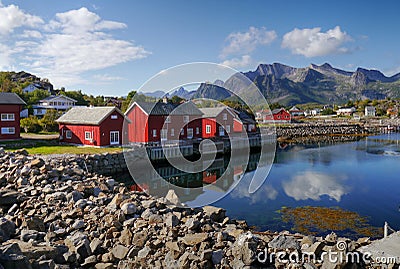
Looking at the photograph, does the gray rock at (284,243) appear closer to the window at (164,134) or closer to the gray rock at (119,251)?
the gray rock at (119,251)

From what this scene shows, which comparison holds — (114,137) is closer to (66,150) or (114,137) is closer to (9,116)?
(66,150)

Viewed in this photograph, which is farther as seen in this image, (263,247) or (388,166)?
(388,166)

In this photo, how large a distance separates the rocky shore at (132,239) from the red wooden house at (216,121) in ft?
74.6

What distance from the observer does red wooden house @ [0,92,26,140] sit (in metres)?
24.7

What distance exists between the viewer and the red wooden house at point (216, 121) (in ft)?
106

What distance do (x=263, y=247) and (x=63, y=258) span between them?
3.65m

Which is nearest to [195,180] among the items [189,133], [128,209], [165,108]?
[165,108]

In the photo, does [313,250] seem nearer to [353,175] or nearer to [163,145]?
[353,175]

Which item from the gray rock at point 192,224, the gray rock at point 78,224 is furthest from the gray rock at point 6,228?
A: the gray rock at point 192,224

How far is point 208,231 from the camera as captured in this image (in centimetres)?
707

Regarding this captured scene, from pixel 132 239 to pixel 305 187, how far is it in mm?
13507

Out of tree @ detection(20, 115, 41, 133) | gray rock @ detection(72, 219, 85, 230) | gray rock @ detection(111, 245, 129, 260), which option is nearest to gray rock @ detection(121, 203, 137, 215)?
gray rock @ detection(72, 219, 85, 230)

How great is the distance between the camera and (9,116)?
82.3ft

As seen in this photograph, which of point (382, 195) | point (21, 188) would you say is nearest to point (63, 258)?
point (21, 188)
